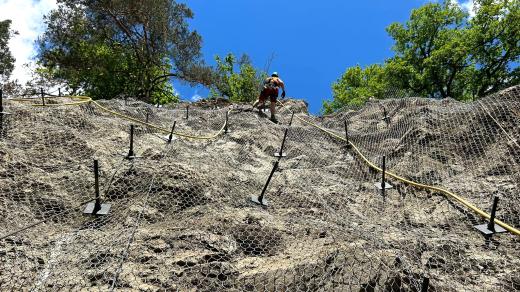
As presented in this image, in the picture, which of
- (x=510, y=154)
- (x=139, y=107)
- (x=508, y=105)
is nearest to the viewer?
(x=510, y=154)

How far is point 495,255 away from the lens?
3074 mm

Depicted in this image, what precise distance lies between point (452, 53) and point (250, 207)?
1656 centimetres

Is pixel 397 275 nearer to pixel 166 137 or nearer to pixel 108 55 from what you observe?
pixel 166 137

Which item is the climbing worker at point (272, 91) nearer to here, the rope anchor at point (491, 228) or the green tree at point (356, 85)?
the rope anchor at point (491, 228)

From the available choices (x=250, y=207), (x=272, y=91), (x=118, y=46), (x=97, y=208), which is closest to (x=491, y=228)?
(x=250, y=207)

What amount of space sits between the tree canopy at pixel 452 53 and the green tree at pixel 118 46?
962 centimetres

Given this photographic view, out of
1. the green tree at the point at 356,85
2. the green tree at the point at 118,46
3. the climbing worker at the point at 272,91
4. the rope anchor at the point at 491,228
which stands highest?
the green tree at the point at 356,85

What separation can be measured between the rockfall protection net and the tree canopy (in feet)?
42.2

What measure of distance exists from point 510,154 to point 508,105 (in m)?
1.20

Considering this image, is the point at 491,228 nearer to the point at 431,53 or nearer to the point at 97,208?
the point at 97,208

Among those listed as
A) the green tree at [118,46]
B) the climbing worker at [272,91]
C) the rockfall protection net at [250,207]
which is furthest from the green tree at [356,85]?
the rockfall protection net at [250,207]

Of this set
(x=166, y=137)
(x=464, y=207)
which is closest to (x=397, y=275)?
(x=464, y=207)

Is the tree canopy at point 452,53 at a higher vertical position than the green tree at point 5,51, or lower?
higher

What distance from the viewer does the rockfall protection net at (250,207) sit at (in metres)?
2.64
